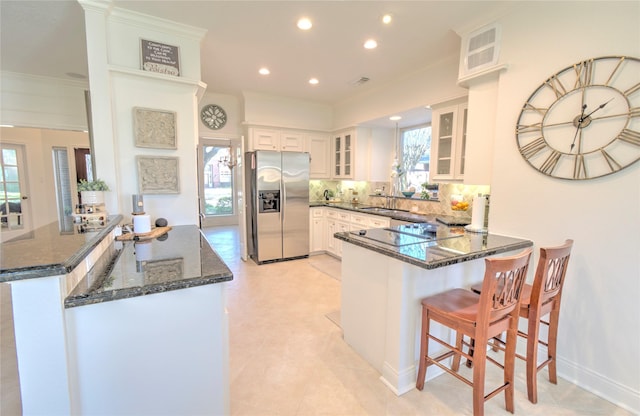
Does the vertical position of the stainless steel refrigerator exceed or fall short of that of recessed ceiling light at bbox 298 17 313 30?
it falls short

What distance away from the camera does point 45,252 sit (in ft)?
3.82

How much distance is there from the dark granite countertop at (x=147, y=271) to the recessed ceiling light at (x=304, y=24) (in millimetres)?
2158

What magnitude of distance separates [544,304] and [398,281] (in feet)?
3.24

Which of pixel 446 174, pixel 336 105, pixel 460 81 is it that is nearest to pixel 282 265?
pixel 446 174

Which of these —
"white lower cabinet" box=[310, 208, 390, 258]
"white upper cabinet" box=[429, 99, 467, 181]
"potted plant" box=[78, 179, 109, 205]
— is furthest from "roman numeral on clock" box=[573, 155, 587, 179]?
"potted plant" box=[78, 179, 109, 205]

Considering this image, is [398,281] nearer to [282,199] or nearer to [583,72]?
[583,72]

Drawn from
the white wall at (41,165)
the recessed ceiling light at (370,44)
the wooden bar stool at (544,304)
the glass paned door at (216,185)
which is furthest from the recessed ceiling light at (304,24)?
the glass paned door at (216,185)

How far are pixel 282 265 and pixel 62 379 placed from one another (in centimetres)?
352

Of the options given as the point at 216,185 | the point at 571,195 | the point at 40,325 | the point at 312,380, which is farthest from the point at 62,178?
the point at 571,195

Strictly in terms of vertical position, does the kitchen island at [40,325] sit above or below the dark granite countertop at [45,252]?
below

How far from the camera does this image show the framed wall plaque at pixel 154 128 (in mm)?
2580

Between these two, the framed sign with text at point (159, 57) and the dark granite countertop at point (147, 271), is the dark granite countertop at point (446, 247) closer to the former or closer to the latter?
the dark granite countertop at point (147, 271)

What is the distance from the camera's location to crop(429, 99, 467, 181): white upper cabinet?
3129 millimetres

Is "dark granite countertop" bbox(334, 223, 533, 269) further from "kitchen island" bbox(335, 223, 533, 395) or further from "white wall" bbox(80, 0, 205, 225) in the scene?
"white wall" bbox(80, 0, 205, 225)
